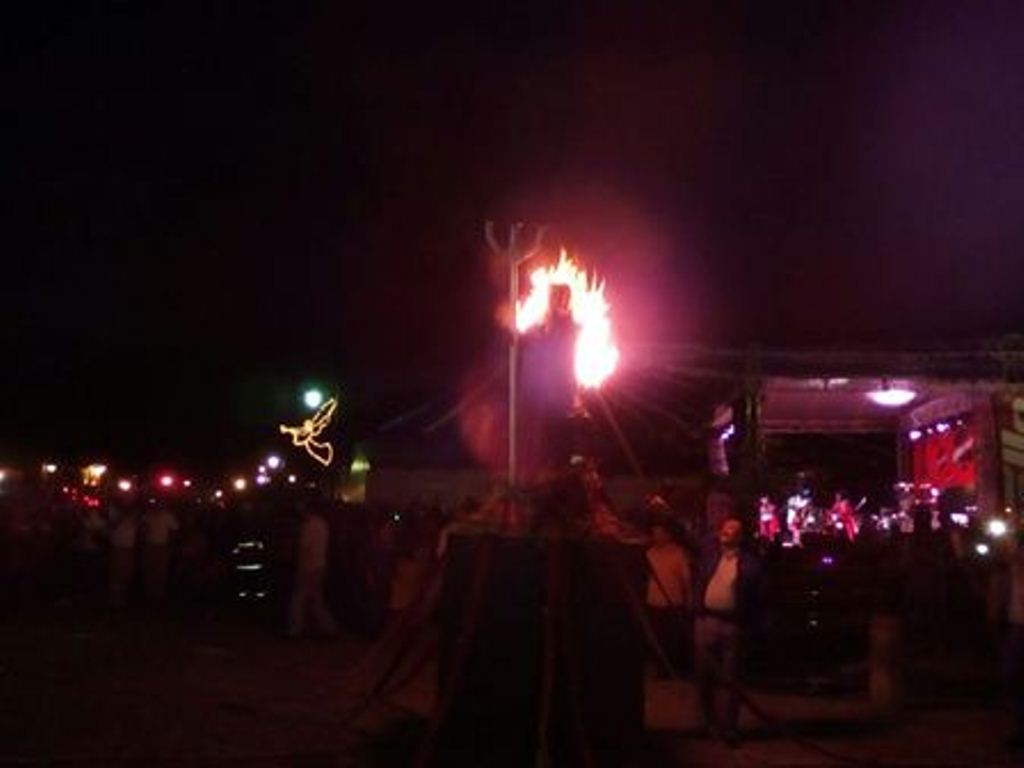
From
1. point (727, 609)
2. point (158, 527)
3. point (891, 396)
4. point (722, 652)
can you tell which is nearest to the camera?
point (727, 609)

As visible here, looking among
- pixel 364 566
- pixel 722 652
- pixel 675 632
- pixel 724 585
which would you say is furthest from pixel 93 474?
pixel 724 585

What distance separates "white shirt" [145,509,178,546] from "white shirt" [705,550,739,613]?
13.3 m

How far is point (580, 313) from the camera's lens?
8914 millimetres

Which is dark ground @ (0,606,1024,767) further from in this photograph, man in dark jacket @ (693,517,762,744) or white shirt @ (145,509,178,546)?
white shirt @ (145,509,178,546)

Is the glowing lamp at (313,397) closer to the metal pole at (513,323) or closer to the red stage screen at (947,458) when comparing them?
the red stage screen at (947,458)

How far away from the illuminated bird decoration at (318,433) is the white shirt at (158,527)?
5.16 m

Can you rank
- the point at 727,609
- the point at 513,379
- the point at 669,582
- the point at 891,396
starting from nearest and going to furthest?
the point at 513,379
the point at 727,609
the point at 669,582
the point at 891,396

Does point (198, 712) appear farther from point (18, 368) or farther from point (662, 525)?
point (18, 368)

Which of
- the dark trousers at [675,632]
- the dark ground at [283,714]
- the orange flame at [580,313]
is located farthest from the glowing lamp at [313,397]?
the orange flame at [580,313]

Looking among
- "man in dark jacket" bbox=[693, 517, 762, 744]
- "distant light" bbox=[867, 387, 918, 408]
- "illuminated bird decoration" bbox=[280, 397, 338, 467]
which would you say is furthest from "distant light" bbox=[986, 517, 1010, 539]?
"illuminated bird decoration" bbox=[280, 397, 338, 467]

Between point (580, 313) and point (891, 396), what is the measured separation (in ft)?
51.0

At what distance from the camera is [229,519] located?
1064 inches

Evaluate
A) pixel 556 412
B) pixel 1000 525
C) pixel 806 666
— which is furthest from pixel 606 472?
pixel 556 412

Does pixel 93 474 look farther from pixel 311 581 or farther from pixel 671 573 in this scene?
pixel 671 573
